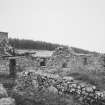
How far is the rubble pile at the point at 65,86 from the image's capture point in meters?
5.88

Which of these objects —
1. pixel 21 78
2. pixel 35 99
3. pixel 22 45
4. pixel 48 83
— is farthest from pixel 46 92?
pixel 22 45

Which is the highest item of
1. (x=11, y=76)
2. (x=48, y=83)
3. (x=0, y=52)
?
(x=0, y=52)

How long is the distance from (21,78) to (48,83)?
1.78 metres

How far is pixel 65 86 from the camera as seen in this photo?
664 centimetres

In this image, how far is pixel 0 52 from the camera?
43.9 ft

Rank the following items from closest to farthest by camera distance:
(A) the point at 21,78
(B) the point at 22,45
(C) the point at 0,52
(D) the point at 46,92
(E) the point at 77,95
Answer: (E) the point at 77,95
(D) the point at 46,92
(A) the point at 21,78
(C) the point at 0,52
(B) the point at 22,45

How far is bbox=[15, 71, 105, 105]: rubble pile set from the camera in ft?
19.3


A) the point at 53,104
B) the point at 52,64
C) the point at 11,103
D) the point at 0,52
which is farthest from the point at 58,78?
the point at 0,52

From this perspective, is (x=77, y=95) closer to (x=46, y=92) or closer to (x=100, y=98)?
(x=100, y=98)

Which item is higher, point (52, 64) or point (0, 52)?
point (0, 52)

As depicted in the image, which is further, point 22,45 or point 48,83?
point 22,45

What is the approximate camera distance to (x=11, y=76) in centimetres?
1251

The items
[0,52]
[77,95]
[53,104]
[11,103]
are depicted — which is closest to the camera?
[11,103]

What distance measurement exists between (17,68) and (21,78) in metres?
5.59
